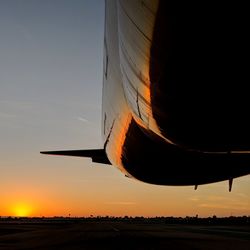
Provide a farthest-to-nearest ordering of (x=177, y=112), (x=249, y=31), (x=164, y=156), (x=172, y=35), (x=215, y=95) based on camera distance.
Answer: (x=164, y=156)
(x=177, y=112)
(x=215, y=95)
(x=172, y=35)
(x=249, y=31)

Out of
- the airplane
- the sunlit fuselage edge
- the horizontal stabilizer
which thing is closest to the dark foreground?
the horizontal stabilizer

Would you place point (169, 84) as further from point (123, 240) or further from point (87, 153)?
point (123, 240)

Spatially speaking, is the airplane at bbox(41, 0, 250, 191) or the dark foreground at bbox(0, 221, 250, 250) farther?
the dark foreground at bbox(0, 221, 250, 250)

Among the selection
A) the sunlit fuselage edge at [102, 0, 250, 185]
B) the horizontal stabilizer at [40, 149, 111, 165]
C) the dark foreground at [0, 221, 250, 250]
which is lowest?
the dark foreground at [0, 221, 250, 250]

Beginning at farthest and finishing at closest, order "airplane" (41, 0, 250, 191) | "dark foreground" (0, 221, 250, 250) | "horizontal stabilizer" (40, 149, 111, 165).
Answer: "dark foreground" (0, 221, 250, 250) → "horizontal stabilizer" (40, 149, 111, 165) → "airplane" (41, 0, 250, 191)

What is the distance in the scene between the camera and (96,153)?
47.9 feet

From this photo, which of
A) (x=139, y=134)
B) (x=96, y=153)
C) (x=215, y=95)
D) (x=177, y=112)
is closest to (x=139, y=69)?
(x=177, y=112)

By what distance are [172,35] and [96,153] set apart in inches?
460

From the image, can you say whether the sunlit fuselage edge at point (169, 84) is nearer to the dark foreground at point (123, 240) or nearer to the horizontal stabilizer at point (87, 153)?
the horizontal stabilizer at point (87, 153)

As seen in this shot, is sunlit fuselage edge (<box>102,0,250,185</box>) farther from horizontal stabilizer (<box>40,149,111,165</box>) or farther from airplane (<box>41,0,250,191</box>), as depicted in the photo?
horizontal stabilizer (<box>40,149,111,165</box>)

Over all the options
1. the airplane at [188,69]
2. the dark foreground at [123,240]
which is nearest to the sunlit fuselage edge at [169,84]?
the airplane at [188,69]

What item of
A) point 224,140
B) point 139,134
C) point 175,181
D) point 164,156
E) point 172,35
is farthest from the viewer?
point 175,181

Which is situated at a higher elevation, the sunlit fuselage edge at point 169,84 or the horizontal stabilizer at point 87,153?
the sunlit fuselage edge at point 169,84

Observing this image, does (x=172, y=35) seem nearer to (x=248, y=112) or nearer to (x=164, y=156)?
(x=248, y=112)
